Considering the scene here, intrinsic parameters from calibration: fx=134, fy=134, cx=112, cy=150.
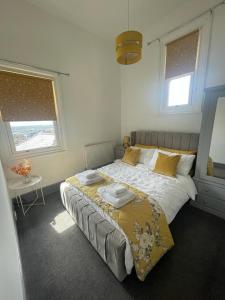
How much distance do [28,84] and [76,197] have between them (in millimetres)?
2012

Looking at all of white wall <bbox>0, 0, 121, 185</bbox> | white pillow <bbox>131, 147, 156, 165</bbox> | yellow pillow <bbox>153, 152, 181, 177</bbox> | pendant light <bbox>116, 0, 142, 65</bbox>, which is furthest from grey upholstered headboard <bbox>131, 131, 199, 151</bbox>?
pendant light <bbox>116, 0, 142, 65</bbox>

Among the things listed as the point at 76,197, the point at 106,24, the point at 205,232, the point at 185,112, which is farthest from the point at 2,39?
the point at 205,232

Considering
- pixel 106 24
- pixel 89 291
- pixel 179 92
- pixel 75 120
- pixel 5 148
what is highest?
pixel 106 24

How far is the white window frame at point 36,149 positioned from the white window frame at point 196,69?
2101 millimetres

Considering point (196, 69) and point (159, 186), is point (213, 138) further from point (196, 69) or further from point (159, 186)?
point (196, 69)

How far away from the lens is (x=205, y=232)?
1.70 meters

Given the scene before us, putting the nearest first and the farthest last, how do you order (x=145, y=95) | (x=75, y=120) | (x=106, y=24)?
1. (x=106, y=24)
2. (x=75, y=120)
3. (x=145, y=95)

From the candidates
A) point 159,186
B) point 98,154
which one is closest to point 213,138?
point 159,186

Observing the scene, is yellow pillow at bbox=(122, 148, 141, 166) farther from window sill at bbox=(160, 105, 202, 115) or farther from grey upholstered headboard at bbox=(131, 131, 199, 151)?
window sill at bbox=(160, 105, 202, 115)

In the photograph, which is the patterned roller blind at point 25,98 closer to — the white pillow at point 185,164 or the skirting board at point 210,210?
the white pillow at point 185,164

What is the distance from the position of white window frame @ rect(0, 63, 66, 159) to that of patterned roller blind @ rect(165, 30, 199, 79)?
7.09ft

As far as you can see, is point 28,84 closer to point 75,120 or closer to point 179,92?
point 75,120

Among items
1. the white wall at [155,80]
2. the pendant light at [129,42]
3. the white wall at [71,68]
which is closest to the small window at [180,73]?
the white wall at [155,80]

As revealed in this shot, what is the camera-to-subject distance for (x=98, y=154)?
3324mm
